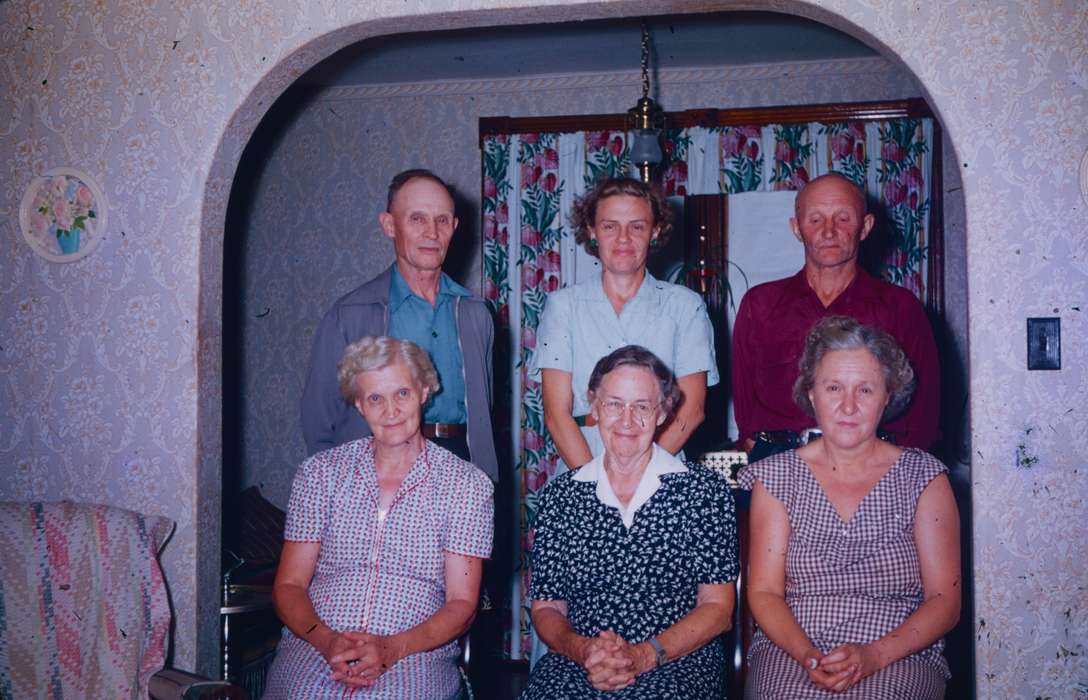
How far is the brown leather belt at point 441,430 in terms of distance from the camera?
2.60 meters

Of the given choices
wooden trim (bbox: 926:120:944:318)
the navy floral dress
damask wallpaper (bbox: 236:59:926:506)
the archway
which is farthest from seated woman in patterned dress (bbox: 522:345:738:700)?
damask wallpaper (bbox: 236:59:926:506)

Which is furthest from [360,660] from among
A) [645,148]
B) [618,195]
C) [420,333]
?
[645,148]

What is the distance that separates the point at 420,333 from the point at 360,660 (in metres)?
1.02

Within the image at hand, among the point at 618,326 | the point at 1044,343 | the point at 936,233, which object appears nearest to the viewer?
the point at 1044,343

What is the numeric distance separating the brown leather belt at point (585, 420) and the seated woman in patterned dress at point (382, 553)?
0.44 m

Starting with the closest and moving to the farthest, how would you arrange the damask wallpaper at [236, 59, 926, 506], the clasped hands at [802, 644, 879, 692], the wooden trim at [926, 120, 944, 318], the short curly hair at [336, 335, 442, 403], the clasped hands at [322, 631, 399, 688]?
1. the clasped hands at [802, 644, 879, 692]
2. the clasped hands at [322, 631, 399, 688]
3. the short curly hair at [336, 335, 442, 403]
4. the wooden trim at [926, 120, 944, 318]
5. the damask wallpaper at [236, 59, 926, 506]

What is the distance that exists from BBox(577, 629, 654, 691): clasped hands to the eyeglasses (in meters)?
0.52

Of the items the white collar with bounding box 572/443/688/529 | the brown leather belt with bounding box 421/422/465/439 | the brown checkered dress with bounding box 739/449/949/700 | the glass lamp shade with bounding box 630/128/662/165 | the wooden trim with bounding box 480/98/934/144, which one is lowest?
the brown checkered dress with bounding box 739/449/949/700

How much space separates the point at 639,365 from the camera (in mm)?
2148

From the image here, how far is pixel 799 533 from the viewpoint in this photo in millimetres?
2072

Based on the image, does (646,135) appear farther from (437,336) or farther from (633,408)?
(633,408)

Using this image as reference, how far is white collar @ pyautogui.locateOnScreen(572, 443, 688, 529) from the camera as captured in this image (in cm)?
209

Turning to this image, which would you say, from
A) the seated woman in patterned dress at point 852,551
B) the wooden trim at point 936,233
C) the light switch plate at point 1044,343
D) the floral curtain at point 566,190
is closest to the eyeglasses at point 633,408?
the seated woman in patterned dress at point 852,551

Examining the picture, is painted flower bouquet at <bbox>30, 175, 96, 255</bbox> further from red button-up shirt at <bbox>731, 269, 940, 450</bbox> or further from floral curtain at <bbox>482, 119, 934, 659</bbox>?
floral curtain at <bbox>482, 119, 934, 659</bbox>
